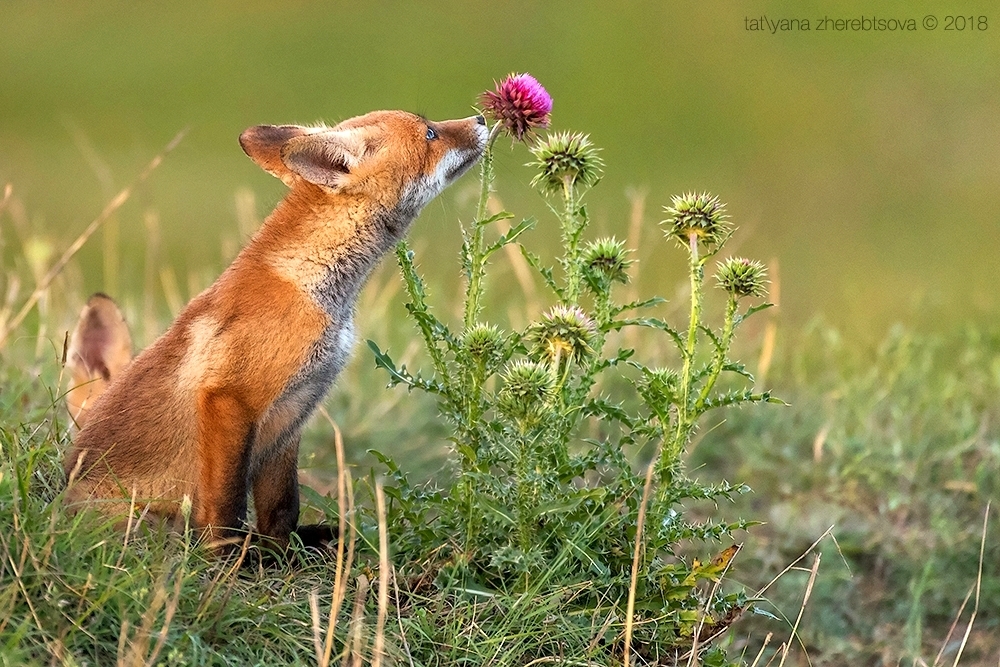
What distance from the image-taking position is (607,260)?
12.6 ft

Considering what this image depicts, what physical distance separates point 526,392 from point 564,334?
8.7 inches

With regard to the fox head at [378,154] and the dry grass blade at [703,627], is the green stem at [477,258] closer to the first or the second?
the fox head at [378,154]

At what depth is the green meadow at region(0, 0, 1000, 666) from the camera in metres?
3.47

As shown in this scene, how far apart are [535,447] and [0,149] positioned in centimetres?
1419

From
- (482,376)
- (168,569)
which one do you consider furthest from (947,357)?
(168,569)

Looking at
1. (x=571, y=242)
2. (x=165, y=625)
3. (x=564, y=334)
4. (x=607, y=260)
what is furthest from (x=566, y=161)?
(x=165, y=625)

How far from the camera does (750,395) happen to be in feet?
11.7

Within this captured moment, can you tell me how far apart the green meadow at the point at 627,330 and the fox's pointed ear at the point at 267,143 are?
720mm

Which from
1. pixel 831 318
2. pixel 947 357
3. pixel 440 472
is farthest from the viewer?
pixel 831 318

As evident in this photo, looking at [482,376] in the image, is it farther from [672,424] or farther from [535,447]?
[672,424]

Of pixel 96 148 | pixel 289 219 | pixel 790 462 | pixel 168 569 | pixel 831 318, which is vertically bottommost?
pixel 168 569

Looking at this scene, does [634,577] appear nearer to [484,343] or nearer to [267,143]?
[484,343]

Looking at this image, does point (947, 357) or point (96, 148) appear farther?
point (96, 148)

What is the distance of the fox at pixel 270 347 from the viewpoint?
386cm
